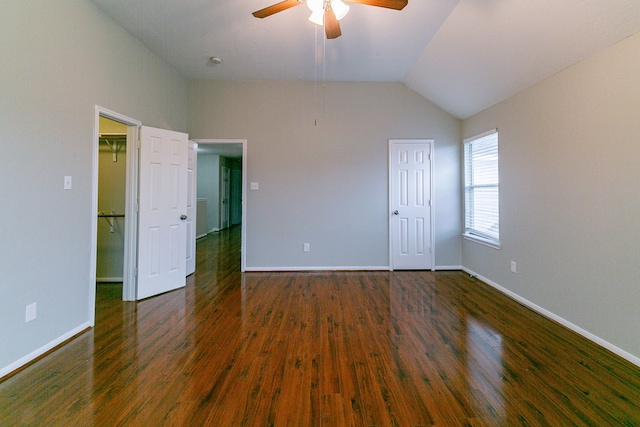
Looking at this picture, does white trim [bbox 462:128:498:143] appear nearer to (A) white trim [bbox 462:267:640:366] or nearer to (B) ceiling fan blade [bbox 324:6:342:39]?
(A) white trim [bbox 462:267:640:366]

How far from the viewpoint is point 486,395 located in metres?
1.60

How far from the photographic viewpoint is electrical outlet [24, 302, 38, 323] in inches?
76.4

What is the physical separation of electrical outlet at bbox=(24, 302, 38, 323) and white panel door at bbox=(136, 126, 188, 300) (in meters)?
1.08

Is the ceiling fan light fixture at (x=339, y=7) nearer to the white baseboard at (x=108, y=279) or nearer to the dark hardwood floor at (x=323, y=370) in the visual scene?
the dark hardwood floor at (x=323, y=370)

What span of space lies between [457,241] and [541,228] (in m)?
1.56

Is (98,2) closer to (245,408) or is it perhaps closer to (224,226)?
(245,408)

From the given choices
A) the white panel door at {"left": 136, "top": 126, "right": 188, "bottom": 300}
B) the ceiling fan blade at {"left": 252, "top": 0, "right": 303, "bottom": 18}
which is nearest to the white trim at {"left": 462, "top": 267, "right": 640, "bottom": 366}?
the ceiling fan blade at {"left": 252, "top": 0, "right": 303, "bottom": 18}

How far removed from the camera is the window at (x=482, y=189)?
3.57 meters

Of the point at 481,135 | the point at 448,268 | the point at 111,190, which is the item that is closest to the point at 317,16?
the point at 481,135

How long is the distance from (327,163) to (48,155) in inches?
124

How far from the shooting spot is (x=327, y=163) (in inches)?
168

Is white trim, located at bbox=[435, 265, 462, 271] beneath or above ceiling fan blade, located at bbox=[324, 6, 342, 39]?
beneath

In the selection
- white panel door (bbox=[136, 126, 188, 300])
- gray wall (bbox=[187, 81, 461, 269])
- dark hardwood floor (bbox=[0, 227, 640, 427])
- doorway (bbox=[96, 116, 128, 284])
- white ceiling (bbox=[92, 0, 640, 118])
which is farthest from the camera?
gray wall (bbox=[187, 81, 461, 269])

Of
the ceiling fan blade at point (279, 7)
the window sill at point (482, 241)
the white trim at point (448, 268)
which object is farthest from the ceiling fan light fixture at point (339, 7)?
the white trim at point (448, 268)
